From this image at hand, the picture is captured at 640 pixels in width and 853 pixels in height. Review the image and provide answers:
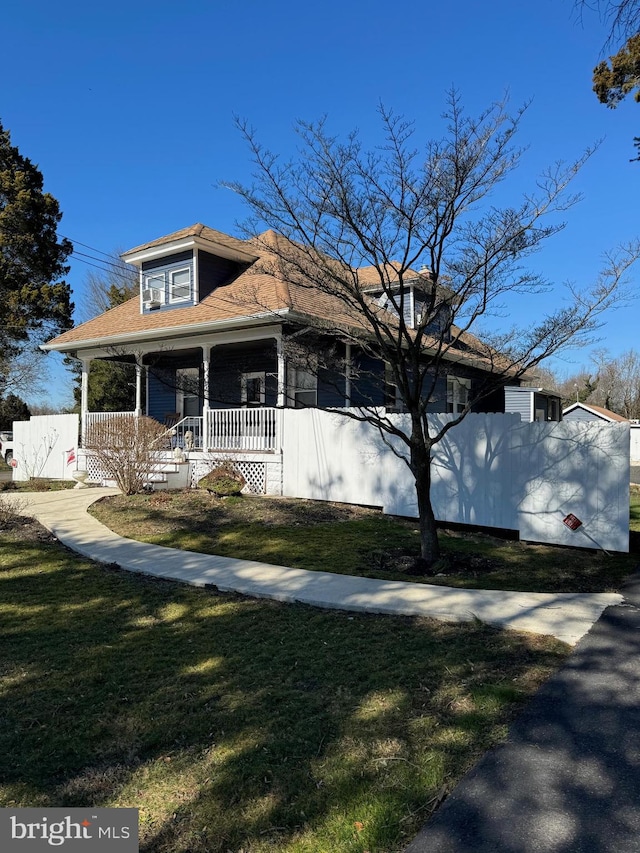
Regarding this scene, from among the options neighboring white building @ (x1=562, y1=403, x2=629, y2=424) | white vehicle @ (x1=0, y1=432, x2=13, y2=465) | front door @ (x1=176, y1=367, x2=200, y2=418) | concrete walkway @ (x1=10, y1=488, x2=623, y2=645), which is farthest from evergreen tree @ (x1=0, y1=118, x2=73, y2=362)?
neighboring white building @ (x1=562, y1=403, x2=629, y2=424)

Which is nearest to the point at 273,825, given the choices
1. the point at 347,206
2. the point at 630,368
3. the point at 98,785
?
the point at 98,785

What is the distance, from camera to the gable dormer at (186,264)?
16047 millimetres

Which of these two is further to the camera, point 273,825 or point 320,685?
point 320,685

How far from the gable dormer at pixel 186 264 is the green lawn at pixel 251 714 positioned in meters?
12.0

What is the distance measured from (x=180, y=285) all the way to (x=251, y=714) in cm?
1471

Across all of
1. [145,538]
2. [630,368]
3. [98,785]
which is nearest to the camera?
[98,785]

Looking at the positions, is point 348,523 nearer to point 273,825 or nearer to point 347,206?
point 347,206

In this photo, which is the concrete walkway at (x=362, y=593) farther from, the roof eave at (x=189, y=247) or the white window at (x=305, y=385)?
the roof eave at (x=189, y=247)

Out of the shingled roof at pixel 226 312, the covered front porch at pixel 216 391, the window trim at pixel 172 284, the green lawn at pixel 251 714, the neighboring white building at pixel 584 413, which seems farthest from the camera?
the neighboring white building at pixel 584 413

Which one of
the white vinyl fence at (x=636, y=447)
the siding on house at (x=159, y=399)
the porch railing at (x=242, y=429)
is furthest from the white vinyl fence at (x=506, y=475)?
the white vinyl fence at (x=636, y=447)

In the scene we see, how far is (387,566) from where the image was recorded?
285 inches

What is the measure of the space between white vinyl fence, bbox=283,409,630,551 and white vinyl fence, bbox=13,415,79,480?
8606mm

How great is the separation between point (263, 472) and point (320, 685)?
9.20 m

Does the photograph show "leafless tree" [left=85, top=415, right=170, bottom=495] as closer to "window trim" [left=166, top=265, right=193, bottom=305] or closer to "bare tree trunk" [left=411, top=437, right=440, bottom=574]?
"window trim" [left=166, top=265, right=193, bottom=305]
